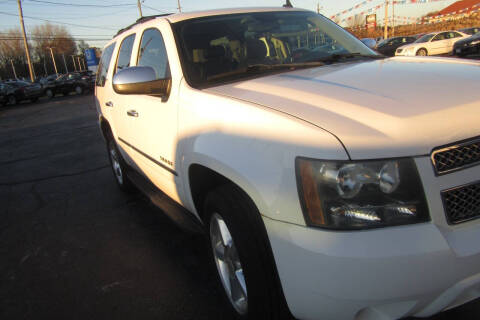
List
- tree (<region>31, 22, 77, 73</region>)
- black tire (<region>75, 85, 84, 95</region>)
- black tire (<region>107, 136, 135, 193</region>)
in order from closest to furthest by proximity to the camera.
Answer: black tire (<region>107, 136, 135, 193</region>)
black tire (<region>75, 85, 84, 95</region>)
tree (<region>31, 22, 77, 73</region>)

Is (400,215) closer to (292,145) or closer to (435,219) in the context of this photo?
(435,219)

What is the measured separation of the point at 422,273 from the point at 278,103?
94 centimetres

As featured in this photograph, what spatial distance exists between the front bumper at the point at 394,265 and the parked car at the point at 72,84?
31.3 meters

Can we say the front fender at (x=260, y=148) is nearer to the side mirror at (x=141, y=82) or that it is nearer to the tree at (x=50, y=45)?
the side mirror at (x=141, y=82)

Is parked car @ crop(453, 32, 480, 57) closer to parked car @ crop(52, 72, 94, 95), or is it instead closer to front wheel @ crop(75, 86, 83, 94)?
parked car @ crop(52, 72, 94, 95)

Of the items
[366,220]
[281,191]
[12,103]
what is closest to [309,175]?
[281,191]

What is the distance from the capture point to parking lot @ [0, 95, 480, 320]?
8.32ft

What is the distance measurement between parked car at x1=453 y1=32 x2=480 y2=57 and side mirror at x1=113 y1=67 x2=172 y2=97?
2164cm

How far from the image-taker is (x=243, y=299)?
2168mm

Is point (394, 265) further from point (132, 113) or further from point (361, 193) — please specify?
point (132, 113)

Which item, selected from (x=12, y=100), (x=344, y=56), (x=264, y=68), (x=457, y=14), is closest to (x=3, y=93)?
(x=12, y=100)

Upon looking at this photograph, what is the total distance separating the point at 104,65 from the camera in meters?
4.70

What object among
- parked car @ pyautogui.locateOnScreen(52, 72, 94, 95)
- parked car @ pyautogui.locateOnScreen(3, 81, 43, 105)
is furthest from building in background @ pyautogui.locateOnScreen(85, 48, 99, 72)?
parked car @ pyautogui.locateOnScreen(3, 81, 43, 105)

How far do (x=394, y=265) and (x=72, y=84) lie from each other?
32106 millimetres
